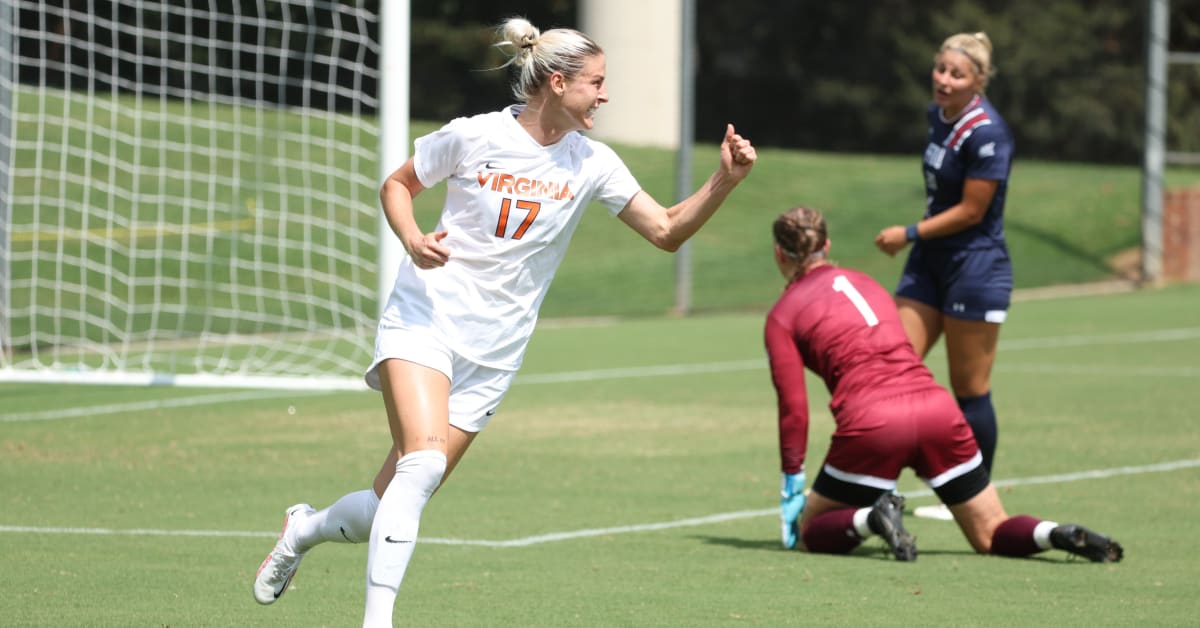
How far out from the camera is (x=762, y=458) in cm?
1004

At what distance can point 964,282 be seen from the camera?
854cm

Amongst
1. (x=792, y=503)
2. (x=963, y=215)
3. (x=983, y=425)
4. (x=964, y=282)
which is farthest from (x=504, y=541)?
(x=963, y=215)

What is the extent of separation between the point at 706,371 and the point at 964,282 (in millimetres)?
5757

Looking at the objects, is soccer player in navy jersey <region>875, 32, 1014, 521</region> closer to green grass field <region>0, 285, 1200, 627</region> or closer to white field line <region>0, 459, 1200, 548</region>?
green grass field <region>0, 285, 1200, 627</region>

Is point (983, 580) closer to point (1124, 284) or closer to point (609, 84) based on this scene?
point (1124, 284)

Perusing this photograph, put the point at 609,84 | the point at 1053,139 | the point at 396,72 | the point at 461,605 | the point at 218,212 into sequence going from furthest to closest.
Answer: the point at 1053,139 < the point at 609,84 < the point at 218,212 < the point at 396,72 < the point at 461,605

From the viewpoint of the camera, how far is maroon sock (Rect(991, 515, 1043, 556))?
282 inches

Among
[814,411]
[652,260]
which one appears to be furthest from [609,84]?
[814,411]

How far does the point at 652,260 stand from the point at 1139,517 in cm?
1455

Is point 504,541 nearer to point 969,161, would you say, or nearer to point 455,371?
point 455,371

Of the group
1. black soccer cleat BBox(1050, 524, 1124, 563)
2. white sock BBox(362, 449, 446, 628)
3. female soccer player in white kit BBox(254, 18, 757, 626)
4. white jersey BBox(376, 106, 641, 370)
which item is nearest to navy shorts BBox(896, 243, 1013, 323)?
black soccer cleat BBox(1050, 524, 1124, 563)

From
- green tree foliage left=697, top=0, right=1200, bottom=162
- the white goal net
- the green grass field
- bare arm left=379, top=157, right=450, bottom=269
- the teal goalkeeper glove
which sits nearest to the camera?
bare arm left=379, top=157, right=450, bottom=269

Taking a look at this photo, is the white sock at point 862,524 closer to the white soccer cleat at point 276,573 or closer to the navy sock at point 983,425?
the navy sock at point 983,425

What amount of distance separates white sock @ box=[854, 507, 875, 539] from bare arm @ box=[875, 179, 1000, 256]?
170 centimetres
